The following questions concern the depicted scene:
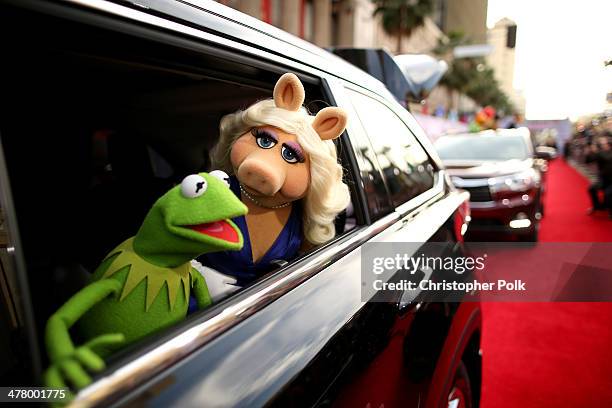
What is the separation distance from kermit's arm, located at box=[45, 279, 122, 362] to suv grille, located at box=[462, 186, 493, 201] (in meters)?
4.96

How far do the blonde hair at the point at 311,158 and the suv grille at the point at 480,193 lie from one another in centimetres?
419

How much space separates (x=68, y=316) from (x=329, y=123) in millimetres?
913

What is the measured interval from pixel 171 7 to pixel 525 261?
4.95 m

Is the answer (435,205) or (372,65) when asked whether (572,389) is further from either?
(372,65)

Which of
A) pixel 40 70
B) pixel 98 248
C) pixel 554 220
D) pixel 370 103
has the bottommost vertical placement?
pixel 554 220

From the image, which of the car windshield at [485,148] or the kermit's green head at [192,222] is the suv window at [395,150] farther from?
the car windshield at [485,148]

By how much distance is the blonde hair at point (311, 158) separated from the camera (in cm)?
137

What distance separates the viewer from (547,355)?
298cm

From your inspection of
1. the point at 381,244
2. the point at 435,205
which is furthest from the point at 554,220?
the point at 381,244

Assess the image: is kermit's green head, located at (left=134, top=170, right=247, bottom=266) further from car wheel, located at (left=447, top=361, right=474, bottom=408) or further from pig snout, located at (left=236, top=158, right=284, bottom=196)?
car wheel, located at (left=447, top=361, right=474, bottom=408)

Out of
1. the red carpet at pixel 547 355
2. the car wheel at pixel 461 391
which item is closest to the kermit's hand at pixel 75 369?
the car wheel at pixel 461 391

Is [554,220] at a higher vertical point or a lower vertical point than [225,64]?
lower

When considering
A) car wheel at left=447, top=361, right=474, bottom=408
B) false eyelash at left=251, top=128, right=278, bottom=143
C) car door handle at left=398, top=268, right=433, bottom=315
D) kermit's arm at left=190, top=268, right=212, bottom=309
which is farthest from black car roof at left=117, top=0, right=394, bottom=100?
car wheel at left=447, top=361, right=474, bottom=408

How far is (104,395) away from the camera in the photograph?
23.8 inches
